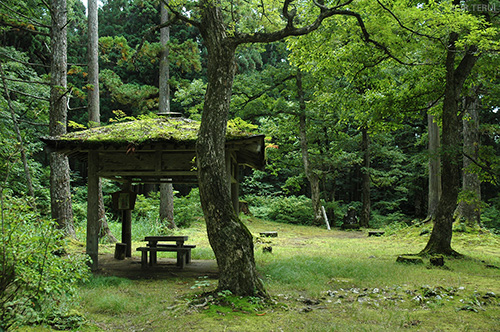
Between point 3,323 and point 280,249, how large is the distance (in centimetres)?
1019

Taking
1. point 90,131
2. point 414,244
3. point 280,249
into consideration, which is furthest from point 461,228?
point 90,131

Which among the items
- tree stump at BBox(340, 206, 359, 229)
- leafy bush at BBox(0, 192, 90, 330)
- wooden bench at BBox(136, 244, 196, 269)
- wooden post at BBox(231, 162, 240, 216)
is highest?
wooden post at BBox(231, 162, 240, 216)

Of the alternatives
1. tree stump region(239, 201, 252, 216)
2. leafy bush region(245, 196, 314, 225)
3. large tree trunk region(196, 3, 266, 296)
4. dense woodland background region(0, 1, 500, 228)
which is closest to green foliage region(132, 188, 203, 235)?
tree stump region(239, 201, 252, 216)

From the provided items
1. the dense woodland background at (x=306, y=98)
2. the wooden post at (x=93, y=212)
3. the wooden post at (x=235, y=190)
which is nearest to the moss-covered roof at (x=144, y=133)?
the dense woodland background at (x=306, y=98)

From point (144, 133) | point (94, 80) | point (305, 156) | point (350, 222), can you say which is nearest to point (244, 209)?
point (305, 156)

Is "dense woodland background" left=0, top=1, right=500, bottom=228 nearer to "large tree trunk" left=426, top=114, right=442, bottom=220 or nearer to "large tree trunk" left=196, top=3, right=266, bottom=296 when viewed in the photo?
"large tree trunk" left=426, top=114, right=442, bottom=220

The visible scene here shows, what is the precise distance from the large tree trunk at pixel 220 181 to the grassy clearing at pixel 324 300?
1.19 feet

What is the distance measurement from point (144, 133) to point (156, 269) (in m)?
3.36

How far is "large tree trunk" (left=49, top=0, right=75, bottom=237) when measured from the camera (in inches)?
409

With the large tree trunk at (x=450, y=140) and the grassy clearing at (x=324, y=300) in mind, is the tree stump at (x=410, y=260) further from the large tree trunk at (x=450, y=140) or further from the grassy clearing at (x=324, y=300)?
the large tree trunk at (x=450, y=140)

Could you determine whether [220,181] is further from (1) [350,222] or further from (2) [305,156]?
(1) [350,222]

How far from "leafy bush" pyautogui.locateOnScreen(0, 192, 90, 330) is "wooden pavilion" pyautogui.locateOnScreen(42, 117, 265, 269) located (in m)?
4.25

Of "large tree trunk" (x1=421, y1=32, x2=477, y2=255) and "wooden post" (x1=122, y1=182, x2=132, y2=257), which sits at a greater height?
"large tree trunk" (x1=421, y1=32, x2=477, y2=255)

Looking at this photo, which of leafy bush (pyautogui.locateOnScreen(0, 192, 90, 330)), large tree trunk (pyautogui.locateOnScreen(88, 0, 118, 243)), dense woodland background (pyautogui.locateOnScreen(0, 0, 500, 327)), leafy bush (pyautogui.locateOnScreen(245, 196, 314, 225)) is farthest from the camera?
leafy bush (pyautogui.locateOnScreen(245, 196, 314, 225))
